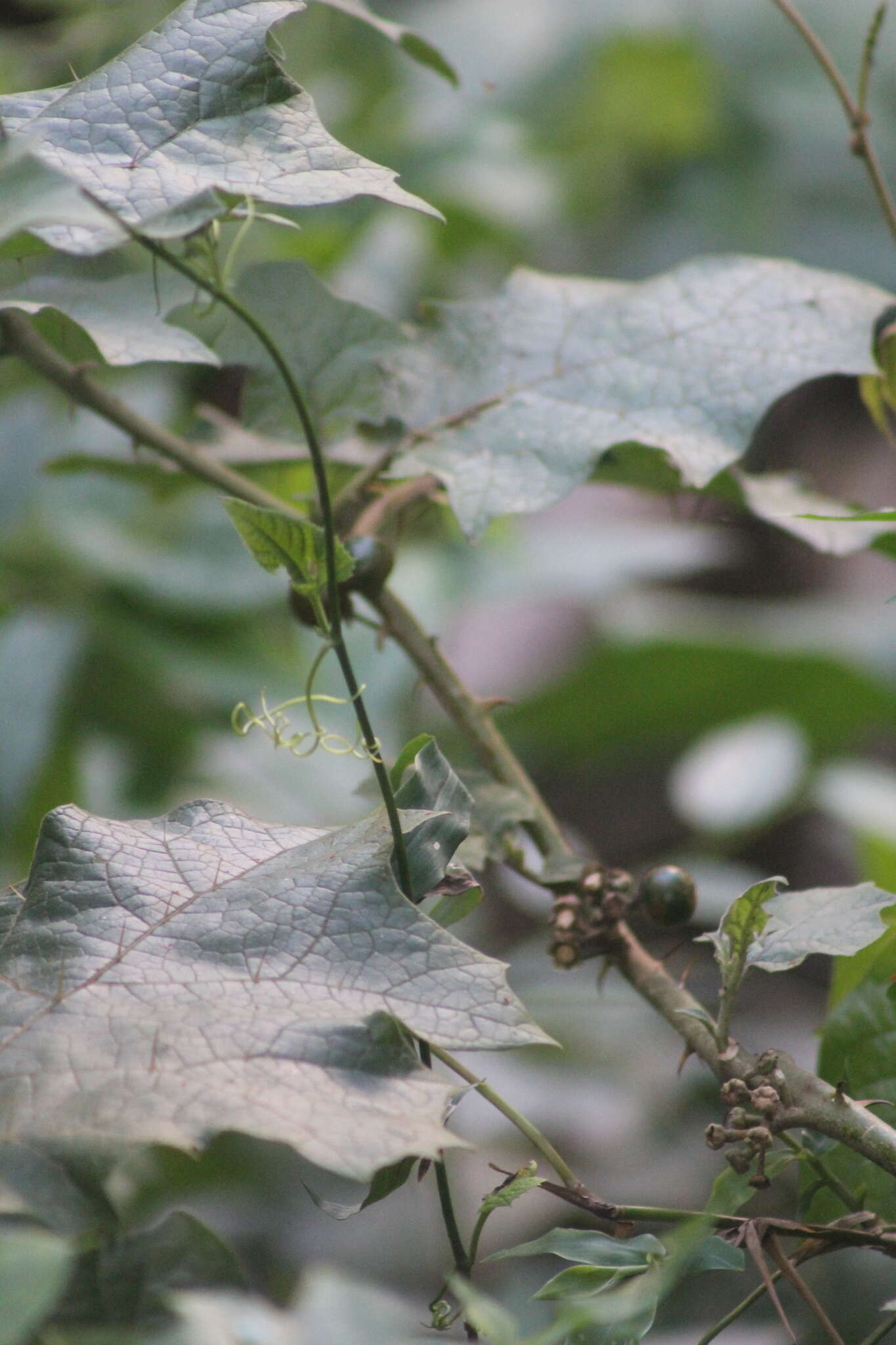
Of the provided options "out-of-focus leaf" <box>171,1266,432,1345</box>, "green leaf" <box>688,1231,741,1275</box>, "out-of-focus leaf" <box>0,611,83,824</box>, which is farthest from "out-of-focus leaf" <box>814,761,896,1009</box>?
"out-of-focus leaf" <box>0,611,83,824</box>

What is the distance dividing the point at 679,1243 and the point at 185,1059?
14 centimetres

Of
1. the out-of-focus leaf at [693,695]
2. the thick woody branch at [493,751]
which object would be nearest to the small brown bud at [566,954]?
the thick woody branch at [493,751]

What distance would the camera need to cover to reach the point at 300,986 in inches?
15.2

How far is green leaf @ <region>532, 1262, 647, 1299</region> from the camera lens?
0.37 meters

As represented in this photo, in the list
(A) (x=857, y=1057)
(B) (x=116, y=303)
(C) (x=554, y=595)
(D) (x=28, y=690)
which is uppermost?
(B) (x=116, y=303)

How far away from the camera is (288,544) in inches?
16.1

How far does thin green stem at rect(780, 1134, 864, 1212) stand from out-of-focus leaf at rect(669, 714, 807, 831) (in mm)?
950

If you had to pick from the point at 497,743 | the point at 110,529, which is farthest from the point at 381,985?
the point at 110,529

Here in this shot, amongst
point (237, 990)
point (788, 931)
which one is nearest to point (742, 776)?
point (788, 931)

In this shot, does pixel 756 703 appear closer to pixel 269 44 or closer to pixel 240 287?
pixel 240 287

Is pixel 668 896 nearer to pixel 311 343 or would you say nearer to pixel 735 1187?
pixel 735 1187

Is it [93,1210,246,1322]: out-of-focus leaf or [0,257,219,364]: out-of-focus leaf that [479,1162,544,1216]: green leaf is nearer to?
[93,1210,246,1322]: out-of-focus leaf

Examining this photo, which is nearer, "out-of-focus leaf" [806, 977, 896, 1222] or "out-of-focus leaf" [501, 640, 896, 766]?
"out-of-focus leaf" [806, 977, 896, 1222]

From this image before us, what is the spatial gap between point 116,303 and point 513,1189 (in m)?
0.39
